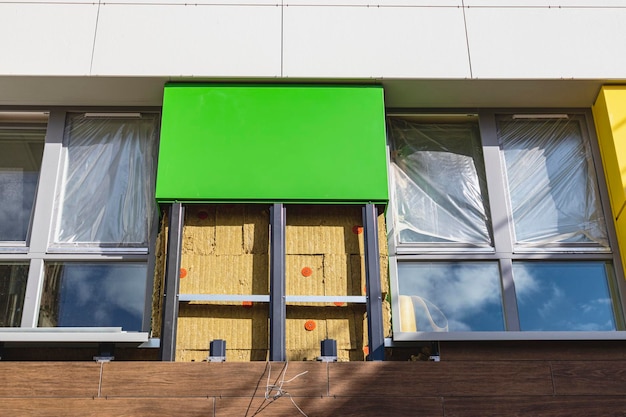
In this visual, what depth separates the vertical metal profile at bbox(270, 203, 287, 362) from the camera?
4.25m

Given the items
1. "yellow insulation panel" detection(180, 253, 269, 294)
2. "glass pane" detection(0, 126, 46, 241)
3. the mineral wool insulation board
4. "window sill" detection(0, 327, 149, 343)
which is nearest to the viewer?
"window sill" detection(0, 327, 149, 343)

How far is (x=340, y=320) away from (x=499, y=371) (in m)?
0.99

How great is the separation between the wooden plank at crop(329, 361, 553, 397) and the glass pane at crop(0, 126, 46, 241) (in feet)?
8.27

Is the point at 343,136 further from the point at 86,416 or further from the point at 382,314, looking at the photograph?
the point at 86,416

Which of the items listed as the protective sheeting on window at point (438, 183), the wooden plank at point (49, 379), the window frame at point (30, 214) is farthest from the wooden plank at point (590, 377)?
the window frame at point (30, 214)

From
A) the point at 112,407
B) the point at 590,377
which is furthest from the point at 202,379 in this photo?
the point at 590,377

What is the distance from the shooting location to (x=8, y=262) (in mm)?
4828

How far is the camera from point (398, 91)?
5.23m

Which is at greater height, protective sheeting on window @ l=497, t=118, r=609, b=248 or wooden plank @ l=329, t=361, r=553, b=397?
protective sheeting on window @ l=497, t=118, r=609, b=248

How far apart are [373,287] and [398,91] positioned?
159 centimetres

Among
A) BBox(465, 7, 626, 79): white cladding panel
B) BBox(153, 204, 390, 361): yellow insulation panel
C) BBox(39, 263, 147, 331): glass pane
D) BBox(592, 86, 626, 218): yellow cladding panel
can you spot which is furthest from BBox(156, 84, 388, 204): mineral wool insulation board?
BBox(592, 86, 626, 218): yellow cladding panel

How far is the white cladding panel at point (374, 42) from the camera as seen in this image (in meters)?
5.12

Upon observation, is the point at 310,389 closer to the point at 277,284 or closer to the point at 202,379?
the point at 202,379

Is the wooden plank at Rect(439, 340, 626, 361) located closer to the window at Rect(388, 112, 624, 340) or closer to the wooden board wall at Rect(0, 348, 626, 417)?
the wooden board wall at Rect(0, 348, 626, 417)
